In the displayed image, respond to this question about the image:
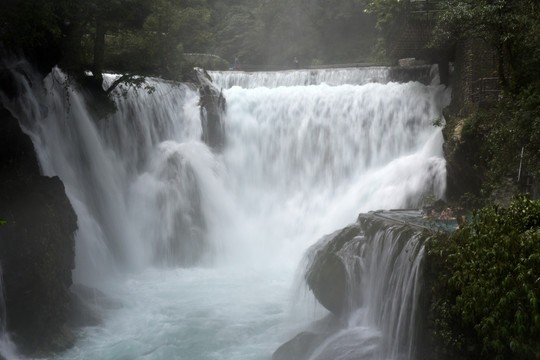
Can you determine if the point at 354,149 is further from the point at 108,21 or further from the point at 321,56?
the point at 321,56

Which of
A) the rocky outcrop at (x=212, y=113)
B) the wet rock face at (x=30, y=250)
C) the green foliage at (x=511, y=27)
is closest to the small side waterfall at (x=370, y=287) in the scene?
the green foliage at (x=511, y=27)

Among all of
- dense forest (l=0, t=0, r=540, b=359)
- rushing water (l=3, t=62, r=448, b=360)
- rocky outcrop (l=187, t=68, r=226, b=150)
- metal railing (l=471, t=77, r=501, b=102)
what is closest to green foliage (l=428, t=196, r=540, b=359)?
dense forest (l=0, t=0, r=540, b=359)

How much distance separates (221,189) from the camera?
21812 mm

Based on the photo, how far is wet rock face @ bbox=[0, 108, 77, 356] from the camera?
36.7 ft

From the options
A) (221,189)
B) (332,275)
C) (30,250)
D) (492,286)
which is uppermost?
(492,286)

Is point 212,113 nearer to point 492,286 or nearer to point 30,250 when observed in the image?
point 30,250

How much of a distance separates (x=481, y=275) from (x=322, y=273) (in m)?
4.90

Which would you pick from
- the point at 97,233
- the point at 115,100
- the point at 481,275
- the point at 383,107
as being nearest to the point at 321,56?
the point at 383,107

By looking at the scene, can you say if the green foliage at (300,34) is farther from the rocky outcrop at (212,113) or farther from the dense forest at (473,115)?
the rocky outcrop at (212,113)

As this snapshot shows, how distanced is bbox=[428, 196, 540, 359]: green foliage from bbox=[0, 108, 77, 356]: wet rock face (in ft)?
27.4

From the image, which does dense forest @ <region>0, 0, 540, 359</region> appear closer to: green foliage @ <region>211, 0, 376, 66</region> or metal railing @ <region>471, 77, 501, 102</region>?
metal railing @ <region>471, 77, 501, 102</region>

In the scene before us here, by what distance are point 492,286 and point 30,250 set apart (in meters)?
9.35

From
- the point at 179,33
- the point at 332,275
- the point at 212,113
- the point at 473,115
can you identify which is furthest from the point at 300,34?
the point at 332,275

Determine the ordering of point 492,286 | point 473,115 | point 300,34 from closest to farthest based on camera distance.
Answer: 1. point 492,286
2. point 473,115
3. point 300,34
